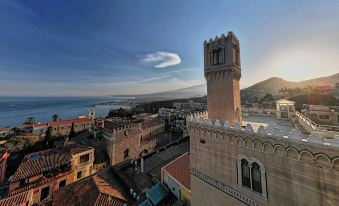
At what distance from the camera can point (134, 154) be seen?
22.2 meters

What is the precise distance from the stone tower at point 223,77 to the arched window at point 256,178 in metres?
2.31

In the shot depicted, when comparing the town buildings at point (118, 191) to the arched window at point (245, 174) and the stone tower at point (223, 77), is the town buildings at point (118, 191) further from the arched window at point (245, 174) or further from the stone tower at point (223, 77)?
the stone tower at point (223, 77)

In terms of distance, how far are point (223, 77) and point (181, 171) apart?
9348 millimetres

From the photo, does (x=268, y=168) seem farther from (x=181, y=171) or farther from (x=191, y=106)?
(x=191, y=106)

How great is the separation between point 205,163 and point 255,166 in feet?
8.12

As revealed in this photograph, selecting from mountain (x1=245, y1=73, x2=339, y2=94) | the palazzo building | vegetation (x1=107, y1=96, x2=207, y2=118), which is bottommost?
vegetation (x1=107, y1=96, x2=207, y2=118)

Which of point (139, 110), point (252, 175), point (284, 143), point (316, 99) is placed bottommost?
point (139, 110)

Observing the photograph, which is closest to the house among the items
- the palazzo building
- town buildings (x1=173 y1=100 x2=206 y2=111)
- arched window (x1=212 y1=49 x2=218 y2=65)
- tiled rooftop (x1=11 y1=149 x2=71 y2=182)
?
the palazzo building

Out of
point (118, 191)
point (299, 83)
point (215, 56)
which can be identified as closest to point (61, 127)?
point (118, 191)

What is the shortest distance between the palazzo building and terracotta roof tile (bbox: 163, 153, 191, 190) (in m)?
3.33

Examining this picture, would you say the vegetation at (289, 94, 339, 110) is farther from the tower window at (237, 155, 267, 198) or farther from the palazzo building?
the tower window at (237, 155, 267, 198)

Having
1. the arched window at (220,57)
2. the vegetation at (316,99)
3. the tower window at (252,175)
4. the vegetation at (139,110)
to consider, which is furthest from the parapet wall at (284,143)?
the vegetation at (139,110)

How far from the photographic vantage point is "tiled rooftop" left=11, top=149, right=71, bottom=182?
46.3 ft

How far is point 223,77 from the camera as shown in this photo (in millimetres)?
7379
